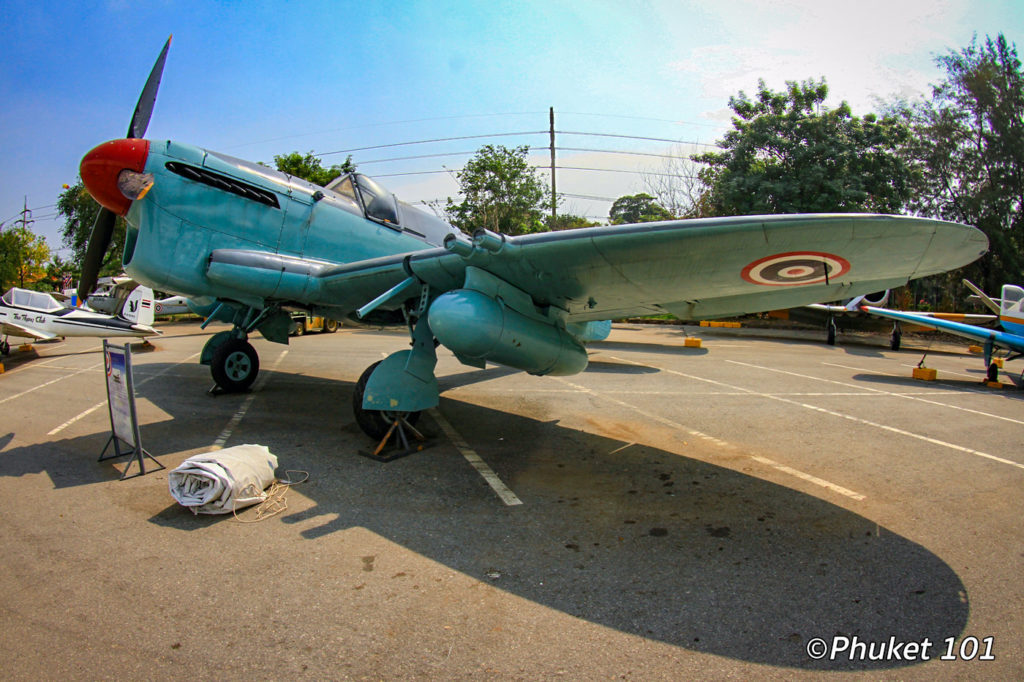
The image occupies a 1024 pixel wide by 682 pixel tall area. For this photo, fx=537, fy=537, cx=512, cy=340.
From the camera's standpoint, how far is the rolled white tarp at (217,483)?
3.86m

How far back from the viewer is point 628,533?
378 cm

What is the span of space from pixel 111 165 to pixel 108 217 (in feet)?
5.05

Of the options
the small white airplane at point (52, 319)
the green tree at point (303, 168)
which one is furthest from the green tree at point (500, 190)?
the small white airplane at point (52, 319)

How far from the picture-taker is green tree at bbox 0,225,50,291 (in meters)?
42.2

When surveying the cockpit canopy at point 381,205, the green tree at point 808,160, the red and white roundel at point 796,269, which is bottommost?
the red and white roundel at point 796,269

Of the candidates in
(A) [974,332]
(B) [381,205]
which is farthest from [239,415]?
(A) [974,332]

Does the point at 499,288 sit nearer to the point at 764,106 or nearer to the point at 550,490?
the point at 550,490

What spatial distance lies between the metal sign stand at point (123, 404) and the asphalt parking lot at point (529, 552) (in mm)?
236

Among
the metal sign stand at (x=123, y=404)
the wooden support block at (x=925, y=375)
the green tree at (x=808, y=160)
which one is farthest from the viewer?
the green tree at (x=808, y=160)

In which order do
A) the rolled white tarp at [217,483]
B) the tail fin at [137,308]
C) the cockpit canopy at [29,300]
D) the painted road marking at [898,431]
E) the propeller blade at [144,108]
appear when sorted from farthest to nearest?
the tail fin at [137,308] → the cockpit canopy at [29,300] → the propeller blade at [144,108] → the painted road marking at [898,431] → the rolled white tarp at [217,483]

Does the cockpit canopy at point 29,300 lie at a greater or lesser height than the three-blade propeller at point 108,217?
lesser

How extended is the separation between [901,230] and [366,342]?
1601 centimetres

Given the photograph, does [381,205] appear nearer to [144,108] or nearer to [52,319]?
[144,108]

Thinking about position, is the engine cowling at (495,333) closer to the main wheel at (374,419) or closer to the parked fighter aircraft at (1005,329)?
the main wheel at (374,419)
